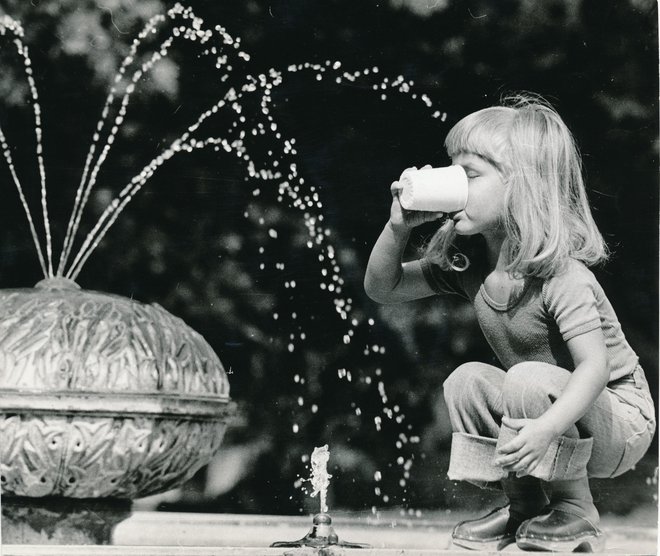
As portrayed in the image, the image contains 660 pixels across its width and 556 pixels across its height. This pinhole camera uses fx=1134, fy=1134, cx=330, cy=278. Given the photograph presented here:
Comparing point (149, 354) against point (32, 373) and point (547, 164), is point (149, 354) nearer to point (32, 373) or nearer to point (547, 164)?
point (32, 373)

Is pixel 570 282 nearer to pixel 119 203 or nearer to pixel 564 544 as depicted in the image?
pixel 564 544

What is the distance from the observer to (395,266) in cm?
245

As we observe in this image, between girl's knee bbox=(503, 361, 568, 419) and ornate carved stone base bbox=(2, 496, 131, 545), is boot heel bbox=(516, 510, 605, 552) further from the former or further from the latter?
Result: ornate carved stone base bbox=(2, 496, 131, 545)

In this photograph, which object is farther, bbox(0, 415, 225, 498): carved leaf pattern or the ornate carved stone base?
the ornate carved stone base

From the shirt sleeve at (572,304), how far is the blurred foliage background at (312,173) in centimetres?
37

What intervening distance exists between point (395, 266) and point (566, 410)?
0.51 m

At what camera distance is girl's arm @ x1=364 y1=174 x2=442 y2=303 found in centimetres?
236

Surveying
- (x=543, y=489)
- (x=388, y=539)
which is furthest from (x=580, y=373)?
(x=388, y=539)

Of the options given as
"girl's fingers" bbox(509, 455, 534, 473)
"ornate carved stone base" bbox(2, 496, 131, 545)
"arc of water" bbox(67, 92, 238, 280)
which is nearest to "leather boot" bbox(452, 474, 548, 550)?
"girl's fingers" bbox(509, 455, 534, 473)

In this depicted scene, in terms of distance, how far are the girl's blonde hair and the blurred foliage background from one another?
0.19m

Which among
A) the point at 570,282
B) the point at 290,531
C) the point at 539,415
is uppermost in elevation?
the point at 570,282

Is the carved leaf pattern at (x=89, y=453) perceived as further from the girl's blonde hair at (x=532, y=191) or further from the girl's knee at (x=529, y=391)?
the girl's blonde hair at (x=532, y=191)

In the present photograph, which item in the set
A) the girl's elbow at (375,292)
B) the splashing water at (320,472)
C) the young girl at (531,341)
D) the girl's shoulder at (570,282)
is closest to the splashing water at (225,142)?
the splashing water at (320,472)

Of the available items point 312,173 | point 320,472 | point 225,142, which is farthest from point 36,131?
point 320,472
